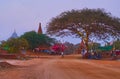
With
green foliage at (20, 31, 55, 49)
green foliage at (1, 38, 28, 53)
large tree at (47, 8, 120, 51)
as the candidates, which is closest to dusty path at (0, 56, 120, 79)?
large tree at (47, 8, 120, 51)

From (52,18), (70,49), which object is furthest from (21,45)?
(70,49)

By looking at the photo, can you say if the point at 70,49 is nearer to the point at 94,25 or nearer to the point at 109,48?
the point at 109,48

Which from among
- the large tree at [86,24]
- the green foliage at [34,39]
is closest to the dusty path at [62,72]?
the large tree at [86,24]

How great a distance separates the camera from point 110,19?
61625mm

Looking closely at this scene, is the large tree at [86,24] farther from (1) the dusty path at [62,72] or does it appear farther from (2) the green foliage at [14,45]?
(1) the dusty path at [62,72]

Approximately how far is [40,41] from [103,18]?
40034 millimetres

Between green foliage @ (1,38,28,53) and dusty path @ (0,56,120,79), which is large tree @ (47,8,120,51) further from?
dusty path @ (0,56,120,79)

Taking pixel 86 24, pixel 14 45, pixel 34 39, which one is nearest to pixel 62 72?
pixel 86 24

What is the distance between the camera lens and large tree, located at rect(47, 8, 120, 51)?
59.4 m

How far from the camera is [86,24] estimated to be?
193ft

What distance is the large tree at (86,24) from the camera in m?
59.4

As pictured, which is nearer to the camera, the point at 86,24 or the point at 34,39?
the point at 86,24

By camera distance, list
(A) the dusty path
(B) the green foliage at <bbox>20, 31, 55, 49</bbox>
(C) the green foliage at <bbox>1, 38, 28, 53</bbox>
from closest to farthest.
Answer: (A) the dusty path, (C) the green foliage at <bbox>1, 38, 28, 53</bbox>, (B) the green foliage at <bbox>20, 31, 55, 49</bbox>

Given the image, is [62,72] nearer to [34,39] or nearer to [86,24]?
[86,24]
